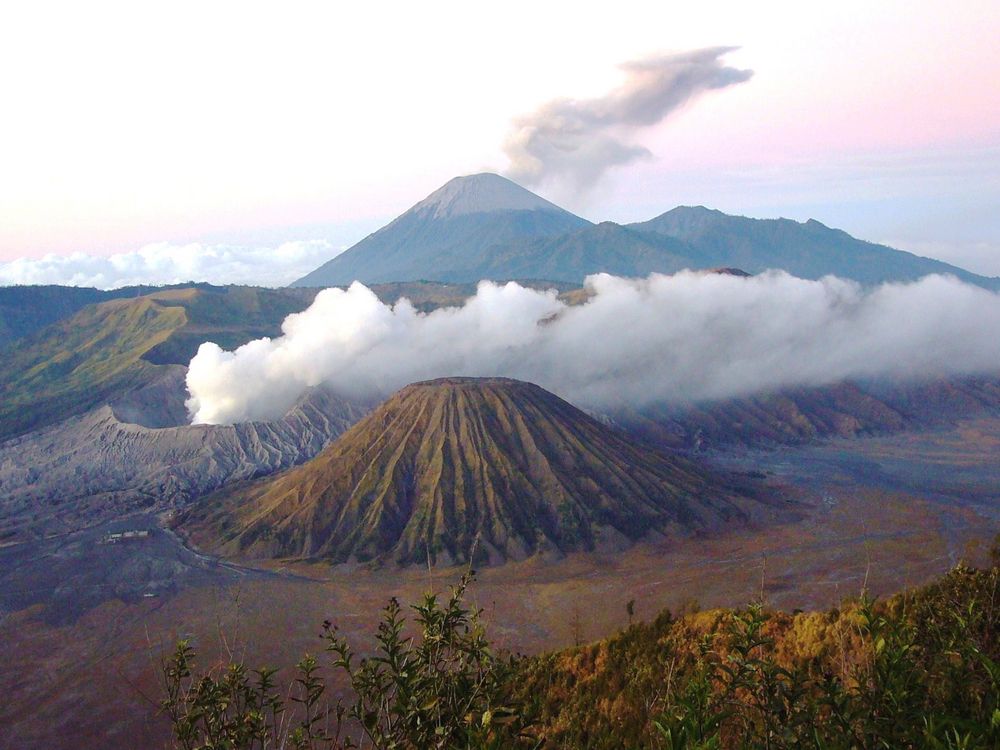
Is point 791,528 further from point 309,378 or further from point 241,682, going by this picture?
point 309,378

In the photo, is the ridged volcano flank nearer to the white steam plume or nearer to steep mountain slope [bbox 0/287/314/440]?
the white steam plume

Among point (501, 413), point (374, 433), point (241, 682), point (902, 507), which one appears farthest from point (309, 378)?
point (241, 682)

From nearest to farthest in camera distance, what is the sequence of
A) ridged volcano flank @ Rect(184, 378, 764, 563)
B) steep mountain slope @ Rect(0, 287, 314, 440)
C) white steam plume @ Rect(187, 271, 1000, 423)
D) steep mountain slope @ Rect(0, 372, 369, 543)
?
ridged volcano flank @ Rect(184, 378, 764, 563) → steep mountain slope @ Rect(0, 372, 369, 543) → white steam plume @ Rect(187, 271, 1000, 423) → steep mountain slope @ Rect(0, 287, 314, 440)

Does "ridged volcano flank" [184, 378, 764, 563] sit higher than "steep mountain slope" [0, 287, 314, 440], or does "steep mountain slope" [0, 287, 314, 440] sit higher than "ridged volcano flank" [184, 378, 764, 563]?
"steep mountain slope" [0, 287, 314, 440]

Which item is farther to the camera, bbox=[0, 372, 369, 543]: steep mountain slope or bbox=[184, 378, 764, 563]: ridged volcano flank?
bbox=[0, 372, 369, 543]: steep mountain slope

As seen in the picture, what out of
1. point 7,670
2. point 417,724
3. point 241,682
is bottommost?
point 7,670

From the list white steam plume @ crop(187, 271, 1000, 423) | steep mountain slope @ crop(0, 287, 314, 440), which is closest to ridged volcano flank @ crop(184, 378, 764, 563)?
white steam plume @ crop(187, 271, 1000, 423)

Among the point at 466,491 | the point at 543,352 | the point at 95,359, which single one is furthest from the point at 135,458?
the point at 543,352
